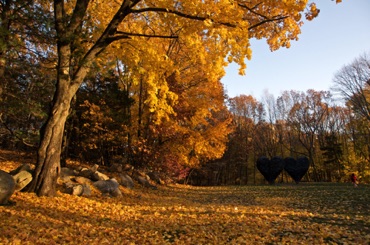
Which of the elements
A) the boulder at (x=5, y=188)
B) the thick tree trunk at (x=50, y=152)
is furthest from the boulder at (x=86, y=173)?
the boulder at (x=5, y=188)

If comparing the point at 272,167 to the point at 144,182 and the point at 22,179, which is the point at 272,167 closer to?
the point at 144,182

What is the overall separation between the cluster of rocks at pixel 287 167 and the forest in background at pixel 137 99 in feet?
23.3

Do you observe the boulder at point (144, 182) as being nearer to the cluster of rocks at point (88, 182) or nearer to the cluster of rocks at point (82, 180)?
the cluster of rocks at point (82, 180)

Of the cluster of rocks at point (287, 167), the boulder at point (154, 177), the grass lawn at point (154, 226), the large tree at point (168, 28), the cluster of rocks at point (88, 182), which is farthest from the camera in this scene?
the cluster of rocks at point (287, 167)

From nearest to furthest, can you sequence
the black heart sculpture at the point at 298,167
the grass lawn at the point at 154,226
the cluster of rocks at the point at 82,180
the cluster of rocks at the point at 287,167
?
the grass lawn at the point at 154,226
the cluster of rocks at the point at 82,180
the black heart sculpture at the point at 298,167
the cluster of rocks at the point at 287,167

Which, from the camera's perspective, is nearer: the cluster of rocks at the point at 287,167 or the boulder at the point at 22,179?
the boulder at the point at 22,179

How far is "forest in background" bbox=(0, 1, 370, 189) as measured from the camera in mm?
6980

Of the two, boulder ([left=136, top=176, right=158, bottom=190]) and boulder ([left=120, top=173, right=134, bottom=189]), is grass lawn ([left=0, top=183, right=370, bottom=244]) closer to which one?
boulder ([left=120, top=173, right=134, bottom=189])

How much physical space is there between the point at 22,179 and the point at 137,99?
11458 mm

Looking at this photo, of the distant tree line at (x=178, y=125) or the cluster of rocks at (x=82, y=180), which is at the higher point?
the distant tree line at (x=178, y=125)

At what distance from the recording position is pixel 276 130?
4562 centimetres


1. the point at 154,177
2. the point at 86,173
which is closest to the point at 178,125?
the point at 154,177

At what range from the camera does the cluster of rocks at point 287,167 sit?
2441 cm

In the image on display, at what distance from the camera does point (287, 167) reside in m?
25.0
